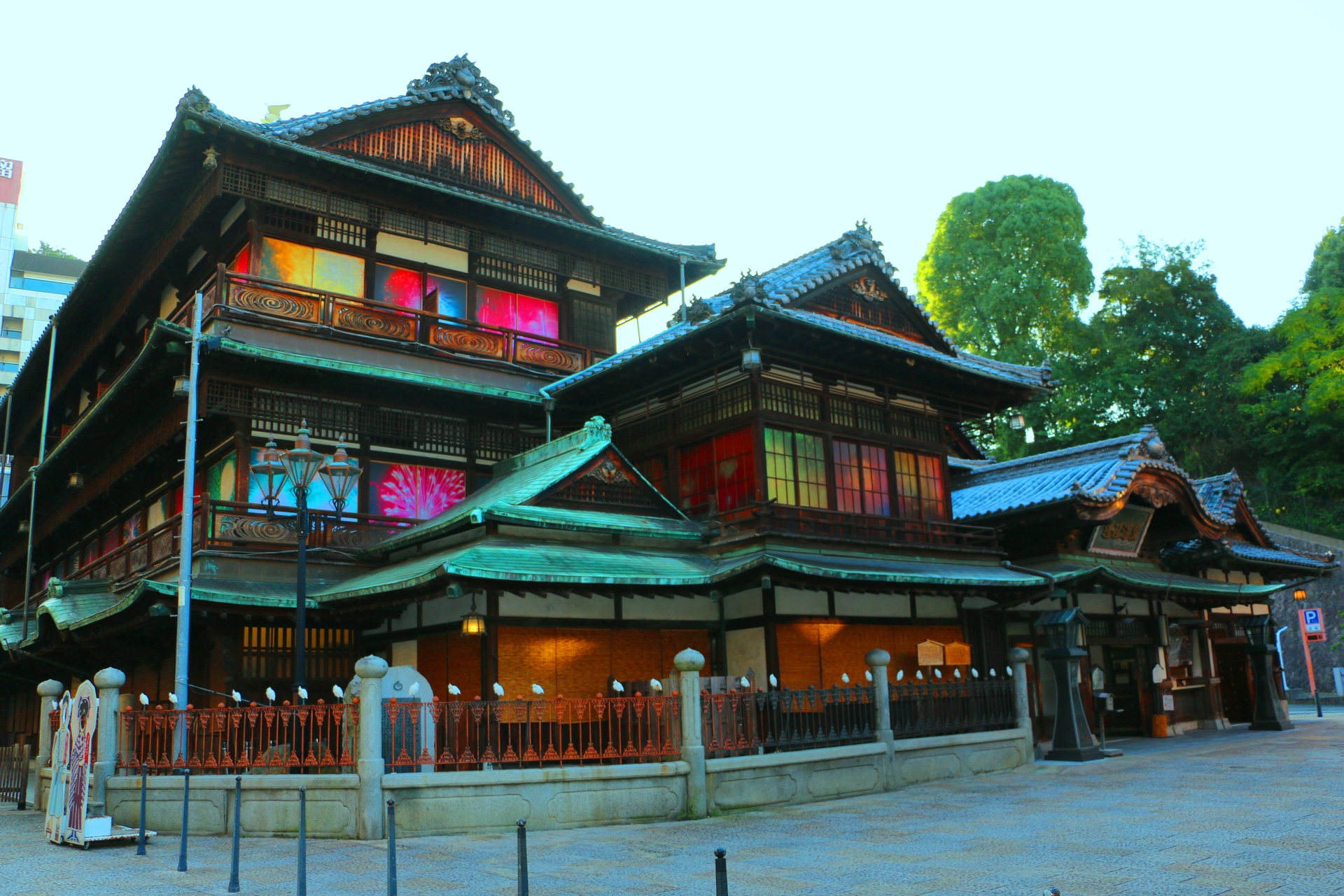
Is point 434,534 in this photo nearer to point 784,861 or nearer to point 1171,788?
point 784,861

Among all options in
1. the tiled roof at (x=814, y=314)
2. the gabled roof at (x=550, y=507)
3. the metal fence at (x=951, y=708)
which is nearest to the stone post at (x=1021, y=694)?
the metal fence at (x=951, y=708)

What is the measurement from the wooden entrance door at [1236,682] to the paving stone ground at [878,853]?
583 inches

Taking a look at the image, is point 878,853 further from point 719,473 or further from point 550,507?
point 719,473

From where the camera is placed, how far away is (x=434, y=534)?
56.0 feet

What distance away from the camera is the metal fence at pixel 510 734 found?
42.7 ft

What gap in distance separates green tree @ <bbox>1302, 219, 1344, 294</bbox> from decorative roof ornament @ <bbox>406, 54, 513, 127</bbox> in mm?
40458

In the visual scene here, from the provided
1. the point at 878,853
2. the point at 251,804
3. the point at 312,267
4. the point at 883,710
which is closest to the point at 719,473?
the point at 883,710

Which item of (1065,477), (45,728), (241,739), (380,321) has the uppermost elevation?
(380,321)

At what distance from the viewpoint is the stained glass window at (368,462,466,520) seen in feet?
67.3

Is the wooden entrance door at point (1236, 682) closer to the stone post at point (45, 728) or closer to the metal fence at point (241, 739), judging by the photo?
the metal fence at point (241, 739)

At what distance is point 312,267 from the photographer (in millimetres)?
21062

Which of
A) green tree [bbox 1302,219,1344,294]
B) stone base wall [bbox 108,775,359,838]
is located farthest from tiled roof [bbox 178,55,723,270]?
green tree [bbox 1302,219,1344,294]

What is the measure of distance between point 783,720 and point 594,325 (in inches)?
487

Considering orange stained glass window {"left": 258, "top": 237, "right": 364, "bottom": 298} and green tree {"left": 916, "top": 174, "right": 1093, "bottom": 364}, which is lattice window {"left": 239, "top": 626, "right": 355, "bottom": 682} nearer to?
orange stained glass window {"left": 258, "top": 237, "right": 364, "bottom": 298}
